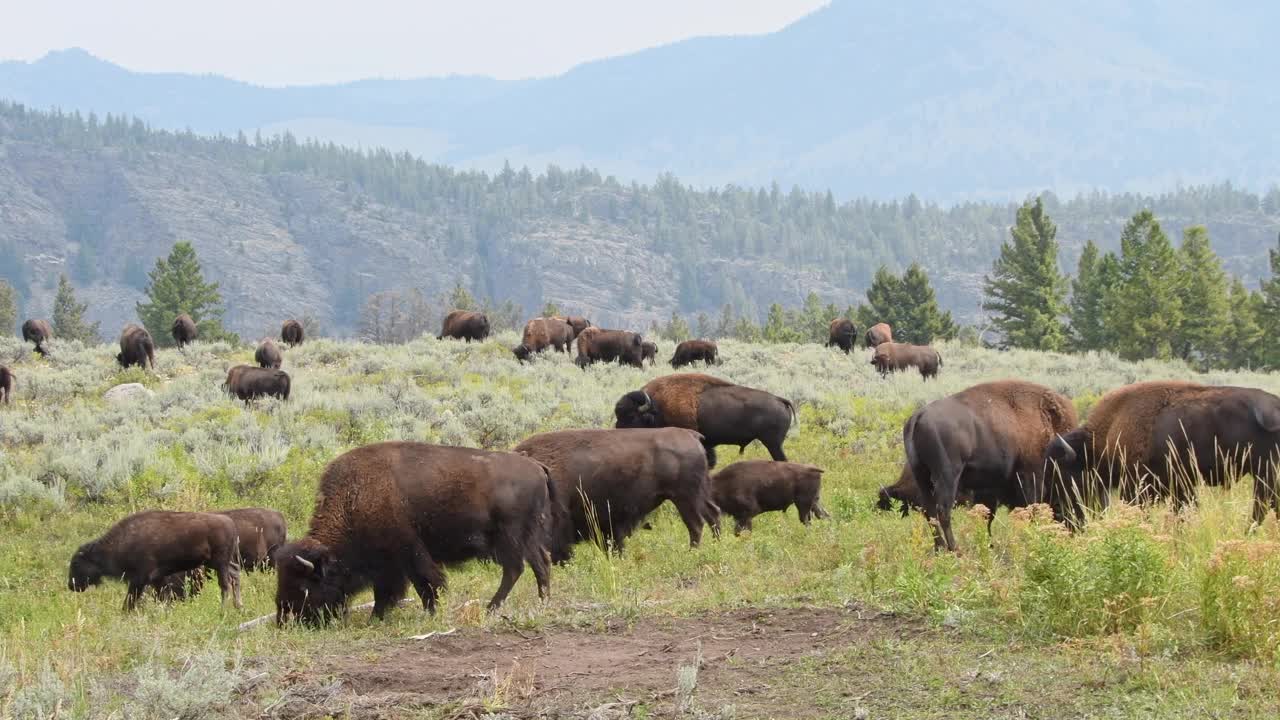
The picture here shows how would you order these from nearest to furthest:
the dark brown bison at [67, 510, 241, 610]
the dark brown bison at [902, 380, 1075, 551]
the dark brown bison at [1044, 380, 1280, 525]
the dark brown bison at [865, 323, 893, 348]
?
the dark brown bison at [1044, 380, 1280, 525], the dark brown bison at [902, 380, 1075, 551], the dark brown bison at [67, 510, 241, 610], the dark brown bison at [865, 323, 893, 348]

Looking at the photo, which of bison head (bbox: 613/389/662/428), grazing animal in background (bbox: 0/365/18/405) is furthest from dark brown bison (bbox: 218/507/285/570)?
grazing animal in background (bbox: 0/365/18/405)

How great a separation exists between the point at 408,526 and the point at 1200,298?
61711mm

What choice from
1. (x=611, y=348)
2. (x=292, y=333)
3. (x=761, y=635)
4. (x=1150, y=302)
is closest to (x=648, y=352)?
(x=611, y=348)

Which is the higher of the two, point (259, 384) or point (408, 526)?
point (408, 526)

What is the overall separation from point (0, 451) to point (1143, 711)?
17.5 meters

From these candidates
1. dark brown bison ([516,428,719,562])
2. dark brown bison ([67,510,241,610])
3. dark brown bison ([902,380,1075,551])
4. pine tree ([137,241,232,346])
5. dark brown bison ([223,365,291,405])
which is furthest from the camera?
pine tree ([137,241,232,346])

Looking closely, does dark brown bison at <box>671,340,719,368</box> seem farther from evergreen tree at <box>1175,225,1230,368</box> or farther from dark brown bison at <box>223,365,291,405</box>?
evergreen tree at <box>1175,225,1230,368</box>

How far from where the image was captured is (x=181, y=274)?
83500 mm

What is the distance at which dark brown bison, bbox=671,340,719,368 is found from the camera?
33.8 metres

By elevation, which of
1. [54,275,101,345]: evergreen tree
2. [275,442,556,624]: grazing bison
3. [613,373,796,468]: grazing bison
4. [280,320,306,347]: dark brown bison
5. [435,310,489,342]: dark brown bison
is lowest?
[54,275,101,345]: evergreen tree

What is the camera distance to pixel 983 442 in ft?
38.5

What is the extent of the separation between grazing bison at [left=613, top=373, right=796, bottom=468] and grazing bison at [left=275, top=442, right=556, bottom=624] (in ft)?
25.0

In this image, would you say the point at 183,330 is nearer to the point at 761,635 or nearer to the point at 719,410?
the point at 719,410

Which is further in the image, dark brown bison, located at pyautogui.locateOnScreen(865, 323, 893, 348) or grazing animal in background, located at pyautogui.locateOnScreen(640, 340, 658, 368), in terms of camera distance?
dark brown bison, located at pyautogui.locateOnScreen(865, 323, 893, 348)
